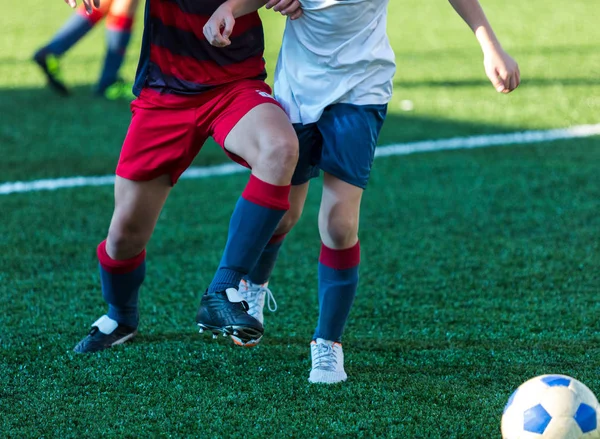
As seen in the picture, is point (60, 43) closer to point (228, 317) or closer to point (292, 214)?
point (292, 214)

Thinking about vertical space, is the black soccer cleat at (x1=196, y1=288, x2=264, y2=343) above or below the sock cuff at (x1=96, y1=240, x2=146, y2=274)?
above

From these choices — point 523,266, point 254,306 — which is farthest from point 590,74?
point 254,306

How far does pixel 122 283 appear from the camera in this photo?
3279mm

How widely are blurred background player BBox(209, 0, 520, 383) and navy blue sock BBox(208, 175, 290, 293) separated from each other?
0.22 meters

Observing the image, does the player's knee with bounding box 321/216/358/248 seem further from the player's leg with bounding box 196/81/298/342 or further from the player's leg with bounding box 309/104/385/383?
the player's leg with bounding box 196/81/298/342

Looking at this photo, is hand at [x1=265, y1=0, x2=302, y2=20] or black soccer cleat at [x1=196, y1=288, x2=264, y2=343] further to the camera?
hand at [x1=265, y1=0, x2=302, y2=20]

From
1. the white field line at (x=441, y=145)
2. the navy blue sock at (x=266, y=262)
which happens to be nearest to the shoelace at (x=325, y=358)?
the navy blue sock at (x=266, y=262)

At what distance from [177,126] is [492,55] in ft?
3.28

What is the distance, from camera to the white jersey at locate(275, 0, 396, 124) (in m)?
2.91

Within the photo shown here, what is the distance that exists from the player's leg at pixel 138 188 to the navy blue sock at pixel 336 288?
57 cm

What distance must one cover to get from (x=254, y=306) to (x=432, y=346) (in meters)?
0.66

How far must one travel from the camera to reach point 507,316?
3.55 metres

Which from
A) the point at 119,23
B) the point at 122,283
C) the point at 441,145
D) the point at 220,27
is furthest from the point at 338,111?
the point at 119,23

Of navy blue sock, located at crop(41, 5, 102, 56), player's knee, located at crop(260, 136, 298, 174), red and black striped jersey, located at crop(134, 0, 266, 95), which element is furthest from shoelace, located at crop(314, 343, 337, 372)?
navy blue sock, located at crop(41, 5, 102, 56)
